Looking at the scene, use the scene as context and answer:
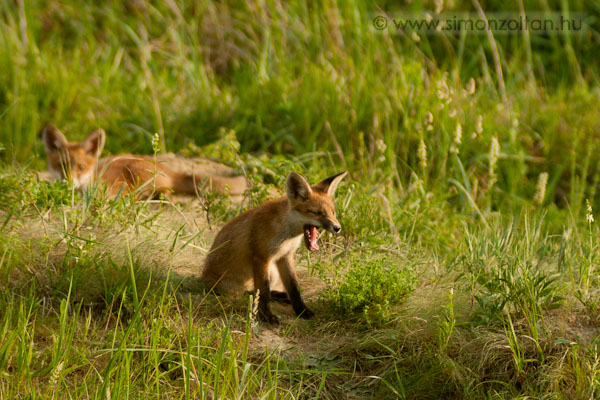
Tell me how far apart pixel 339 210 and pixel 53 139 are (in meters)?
2.66

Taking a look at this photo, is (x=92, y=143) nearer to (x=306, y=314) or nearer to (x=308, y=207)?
(x=308, y=207)

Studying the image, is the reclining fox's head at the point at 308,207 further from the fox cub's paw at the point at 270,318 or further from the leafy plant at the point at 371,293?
the fox cub's paw at the point at 270,318

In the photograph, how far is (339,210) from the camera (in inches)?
197

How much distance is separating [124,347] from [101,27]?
7.12 meters

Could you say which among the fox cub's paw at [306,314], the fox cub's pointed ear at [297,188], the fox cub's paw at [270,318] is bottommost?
the fox cub's paw at [306,314]

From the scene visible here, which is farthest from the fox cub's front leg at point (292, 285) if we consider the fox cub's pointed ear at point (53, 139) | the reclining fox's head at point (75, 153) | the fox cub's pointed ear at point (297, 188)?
the fox cub's pointed ear at point (53, 139)

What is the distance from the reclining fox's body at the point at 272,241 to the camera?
4.11m

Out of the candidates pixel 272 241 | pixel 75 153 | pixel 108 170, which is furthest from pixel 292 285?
pixel 75 153

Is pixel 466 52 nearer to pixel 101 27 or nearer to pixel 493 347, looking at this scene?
pixel 101 27

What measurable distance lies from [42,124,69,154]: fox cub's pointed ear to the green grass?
0.57 meters

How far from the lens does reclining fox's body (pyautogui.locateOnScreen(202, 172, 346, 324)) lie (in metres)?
4.11

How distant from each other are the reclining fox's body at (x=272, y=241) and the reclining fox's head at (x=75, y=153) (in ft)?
6.90

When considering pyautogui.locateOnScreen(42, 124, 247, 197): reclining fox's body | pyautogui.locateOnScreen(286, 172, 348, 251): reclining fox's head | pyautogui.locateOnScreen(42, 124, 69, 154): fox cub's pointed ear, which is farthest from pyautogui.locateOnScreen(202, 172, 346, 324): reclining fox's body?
pyautogui.locateOnScreen(42, 124, 69, 154): fox cub's pointed ear

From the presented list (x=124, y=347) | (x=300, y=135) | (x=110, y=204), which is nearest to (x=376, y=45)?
(x=300, y=135)
